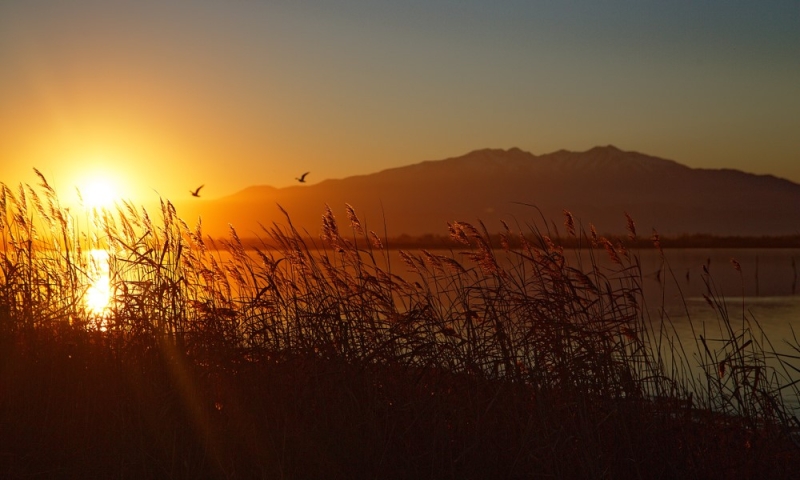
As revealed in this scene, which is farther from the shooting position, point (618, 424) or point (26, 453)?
point (618, 424)

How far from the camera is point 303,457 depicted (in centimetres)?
472

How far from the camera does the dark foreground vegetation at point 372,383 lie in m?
4.76

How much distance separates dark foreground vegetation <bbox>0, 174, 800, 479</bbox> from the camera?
15.6ft

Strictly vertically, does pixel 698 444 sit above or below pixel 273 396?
below

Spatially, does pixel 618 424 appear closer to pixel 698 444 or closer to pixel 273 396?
pixel 698 444

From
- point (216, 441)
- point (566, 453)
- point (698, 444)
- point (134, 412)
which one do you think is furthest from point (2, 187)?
point (698, 444)

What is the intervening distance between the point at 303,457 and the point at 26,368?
2810 mm

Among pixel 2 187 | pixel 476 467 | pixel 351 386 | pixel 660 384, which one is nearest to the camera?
pixel 476 467

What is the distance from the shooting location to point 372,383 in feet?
17.7

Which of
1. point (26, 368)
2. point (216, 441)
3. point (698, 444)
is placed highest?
point (26, 368)

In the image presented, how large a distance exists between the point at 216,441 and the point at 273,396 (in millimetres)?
791

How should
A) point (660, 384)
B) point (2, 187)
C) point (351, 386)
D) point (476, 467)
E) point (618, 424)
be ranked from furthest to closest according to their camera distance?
point (2, 187) < point (660, 384) < point (351, 386) < point (618, 424) < point (476, 467)

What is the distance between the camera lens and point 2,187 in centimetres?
909

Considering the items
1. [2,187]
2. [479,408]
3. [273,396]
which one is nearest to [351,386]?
[273,396]
